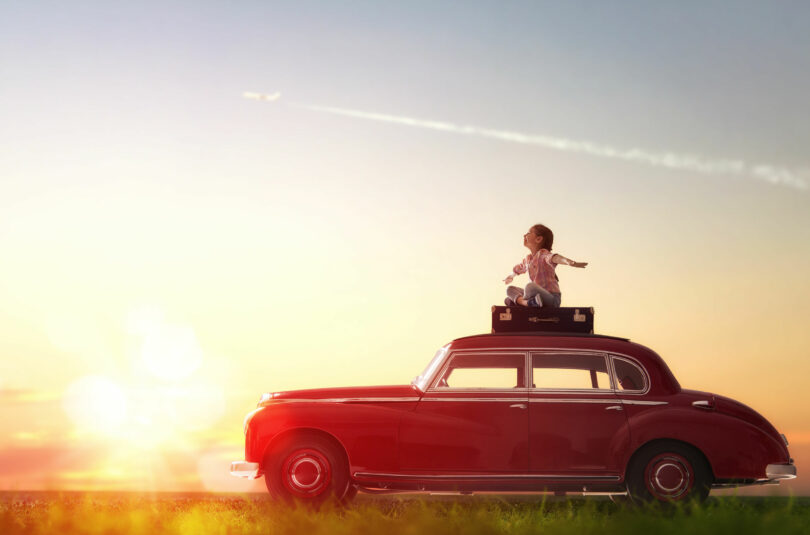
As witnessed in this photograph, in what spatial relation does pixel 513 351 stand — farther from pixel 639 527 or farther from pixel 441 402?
pixel 639 527

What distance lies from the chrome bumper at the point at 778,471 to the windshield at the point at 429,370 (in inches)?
163

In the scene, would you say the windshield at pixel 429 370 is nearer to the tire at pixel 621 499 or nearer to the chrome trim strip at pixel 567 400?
the chrome trim strip at pixel 567 400

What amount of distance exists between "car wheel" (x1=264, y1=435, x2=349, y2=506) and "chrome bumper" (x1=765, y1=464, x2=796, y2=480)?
16.7 ft

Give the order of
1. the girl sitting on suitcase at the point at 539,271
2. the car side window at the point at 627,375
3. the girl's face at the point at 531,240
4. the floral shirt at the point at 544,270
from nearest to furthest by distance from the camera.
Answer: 1. the car side window at the point at 627,375
2. the girl sitting on suitcase at the point at 539,271
3. the floral shirt at the point at 544,270
4. the girl's face at the point at 531,240

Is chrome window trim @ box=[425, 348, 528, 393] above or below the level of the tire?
above

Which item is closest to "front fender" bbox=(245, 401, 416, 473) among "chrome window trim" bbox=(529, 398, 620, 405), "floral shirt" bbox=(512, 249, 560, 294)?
"chrome window trim" bbox=(529, 398, 620, 405)

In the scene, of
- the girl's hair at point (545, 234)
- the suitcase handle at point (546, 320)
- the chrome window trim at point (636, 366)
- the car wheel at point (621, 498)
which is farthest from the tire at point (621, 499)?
the girl's hair at point (545, 234)

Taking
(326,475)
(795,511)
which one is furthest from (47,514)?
(795,511)

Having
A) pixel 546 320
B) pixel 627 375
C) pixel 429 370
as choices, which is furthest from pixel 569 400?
pixel 429 370

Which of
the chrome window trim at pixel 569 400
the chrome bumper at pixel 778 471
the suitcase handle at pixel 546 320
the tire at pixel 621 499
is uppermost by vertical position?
the suitcase handle at pixel 546 320

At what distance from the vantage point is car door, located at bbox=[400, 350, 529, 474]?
35.9 feet

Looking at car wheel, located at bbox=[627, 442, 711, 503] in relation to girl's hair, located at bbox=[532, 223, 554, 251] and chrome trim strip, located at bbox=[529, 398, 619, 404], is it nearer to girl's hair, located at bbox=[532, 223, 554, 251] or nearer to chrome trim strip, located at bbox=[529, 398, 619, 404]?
chrome trim strip, located at bbox=[529, 398, 619, 404]

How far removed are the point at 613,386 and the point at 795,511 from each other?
101 inches

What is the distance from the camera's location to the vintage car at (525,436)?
1092 centimetres
